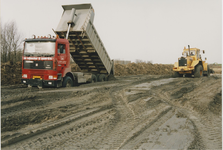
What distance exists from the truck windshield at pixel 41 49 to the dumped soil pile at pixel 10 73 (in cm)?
490

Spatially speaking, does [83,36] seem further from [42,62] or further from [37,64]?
[37,64]

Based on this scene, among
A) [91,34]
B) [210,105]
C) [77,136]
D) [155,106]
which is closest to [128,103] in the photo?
[155,106]

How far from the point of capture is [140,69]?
29562 millimetres

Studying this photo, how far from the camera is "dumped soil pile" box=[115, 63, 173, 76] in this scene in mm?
25381

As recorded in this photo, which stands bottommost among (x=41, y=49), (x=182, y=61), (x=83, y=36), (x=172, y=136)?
(x=172, y=136)

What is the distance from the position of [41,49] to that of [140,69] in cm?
2170

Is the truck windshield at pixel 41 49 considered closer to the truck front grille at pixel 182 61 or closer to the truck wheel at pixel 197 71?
the truck front grille at pixel 182 61

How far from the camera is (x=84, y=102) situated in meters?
7.06

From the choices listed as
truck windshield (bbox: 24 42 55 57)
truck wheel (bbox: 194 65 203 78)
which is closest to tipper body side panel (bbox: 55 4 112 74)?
truck windshield (bbox: 24 42 55 57)

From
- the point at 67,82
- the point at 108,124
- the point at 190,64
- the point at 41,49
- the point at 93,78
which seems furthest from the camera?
the point at 190,64

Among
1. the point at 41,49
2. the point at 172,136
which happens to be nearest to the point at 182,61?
the point at 41,49

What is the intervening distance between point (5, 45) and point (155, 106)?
2119 cm

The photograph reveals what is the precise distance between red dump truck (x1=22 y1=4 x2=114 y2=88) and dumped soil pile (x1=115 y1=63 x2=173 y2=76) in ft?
38.0

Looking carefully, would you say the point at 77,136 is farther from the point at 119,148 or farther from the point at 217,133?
the point at 217,133
